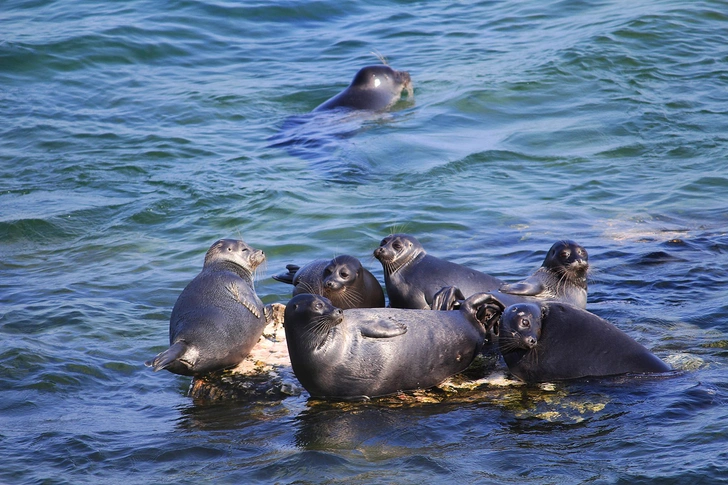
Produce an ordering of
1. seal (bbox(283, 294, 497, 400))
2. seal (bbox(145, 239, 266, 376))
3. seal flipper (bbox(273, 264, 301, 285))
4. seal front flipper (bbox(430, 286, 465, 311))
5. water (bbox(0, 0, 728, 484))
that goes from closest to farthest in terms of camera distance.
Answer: water (bbox(0, 0, 728, 484)), seal (bbox(283, 294, 497, 400)), seal (bbox(145, 239, 266, 376)), seal front flipper (bbox(430, 286, 465, 311)), seal flipper (bbox(273, 264, 301, 285))

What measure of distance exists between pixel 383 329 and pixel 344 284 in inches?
37.6

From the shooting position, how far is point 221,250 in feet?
22.8

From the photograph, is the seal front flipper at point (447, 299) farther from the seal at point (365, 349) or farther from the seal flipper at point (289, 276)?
the seal flipper at point (289, 276)

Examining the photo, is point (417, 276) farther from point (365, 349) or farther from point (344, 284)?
point (365, 349)

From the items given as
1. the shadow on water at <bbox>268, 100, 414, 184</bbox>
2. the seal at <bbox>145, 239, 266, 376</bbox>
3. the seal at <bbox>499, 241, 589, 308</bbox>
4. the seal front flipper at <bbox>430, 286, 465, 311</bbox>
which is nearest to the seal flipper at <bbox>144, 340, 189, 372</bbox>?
the seal at <bbox>145, 239, 266, 376</bbox>

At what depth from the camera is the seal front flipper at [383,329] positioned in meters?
5.38

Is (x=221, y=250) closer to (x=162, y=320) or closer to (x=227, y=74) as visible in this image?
(x=162, y=320)

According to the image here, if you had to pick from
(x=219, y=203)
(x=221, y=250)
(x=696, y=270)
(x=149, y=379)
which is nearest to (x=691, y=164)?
(x=696, y=270)

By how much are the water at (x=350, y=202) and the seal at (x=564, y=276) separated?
275mm

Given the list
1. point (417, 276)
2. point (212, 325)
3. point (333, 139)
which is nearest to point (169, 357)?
point (212, 325)

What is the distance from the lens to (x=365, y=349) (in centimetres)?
536

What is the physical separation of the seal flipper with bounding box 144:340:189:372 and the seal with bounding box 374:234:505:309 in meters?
1.65

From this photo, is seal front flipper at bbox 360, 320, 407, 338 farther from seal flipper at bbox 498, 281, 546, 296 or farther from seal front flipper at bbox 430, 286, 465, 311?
seal flipper at bbox 498, 281, 546, 296

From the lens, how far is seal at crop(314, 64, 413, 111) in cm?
1280
